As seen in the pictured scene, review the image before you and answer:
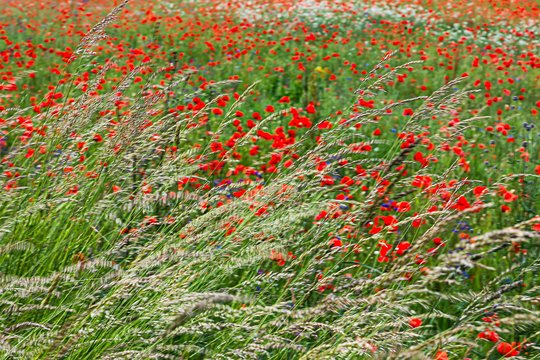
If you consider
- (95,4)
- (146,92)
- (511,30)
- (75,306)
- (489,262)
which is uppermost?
(146,92)

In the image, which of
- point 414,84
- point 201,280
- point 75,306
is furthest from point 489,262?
point 414,84

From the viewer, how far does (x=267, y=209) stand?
202 cm

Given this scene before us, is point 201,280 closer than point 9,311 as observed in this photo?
No

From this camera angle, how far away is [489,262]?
2.77 m

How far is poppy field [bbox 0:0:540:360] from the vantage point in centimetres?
155

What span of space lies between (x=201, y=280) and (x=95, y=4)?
9.88 m

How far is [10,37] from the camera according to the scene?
7.69m

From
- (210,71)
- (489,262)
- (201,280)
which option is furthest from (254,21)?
(201,280)

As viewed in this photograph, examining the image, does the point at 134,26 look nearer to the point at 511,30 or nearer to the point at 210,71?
the point at 210,71

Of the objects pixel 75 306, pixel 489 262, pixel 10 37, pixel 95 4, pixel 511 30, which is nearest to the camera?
pixel 75 306

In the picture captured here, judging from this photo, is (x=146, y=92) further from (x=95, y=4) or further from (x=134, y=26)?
(x=95, y=4)

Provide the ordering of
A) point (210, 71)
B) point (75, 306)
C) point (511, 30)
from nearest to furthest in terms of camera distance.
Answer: point (75, 306) < point (210, 71) < point (511, 30)

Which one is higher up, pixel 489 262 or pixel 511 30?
pixel 489 262

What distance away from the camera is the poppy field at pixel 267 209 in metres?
1.55
